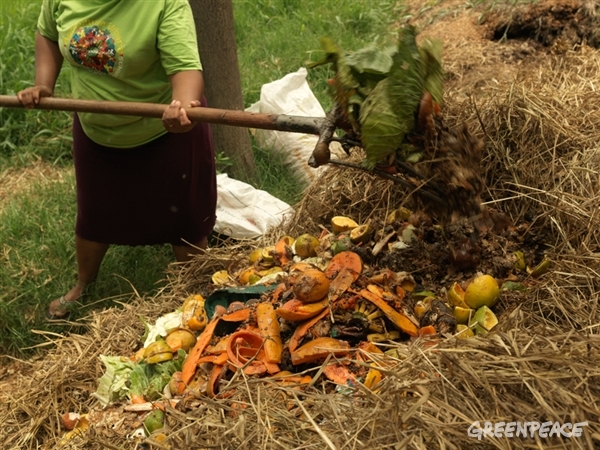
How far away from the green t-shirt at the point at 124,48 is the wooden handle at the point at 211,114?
231mm

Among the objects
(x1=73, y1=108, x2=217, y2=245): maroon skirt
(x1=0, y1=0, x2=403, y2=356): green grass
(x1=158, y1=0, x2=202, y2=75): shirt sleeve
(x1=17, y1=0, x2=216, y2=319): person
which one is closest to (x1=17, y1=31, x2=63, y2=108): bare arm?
(x1=17, y1=0, x2=216, y2=319): person

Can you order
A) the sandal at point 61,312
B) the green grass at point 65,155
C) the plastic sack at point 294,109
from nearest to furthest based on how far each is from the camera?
the sandal at point 61,312, the green grass at point 65,155, the plastic sack at point 294,109

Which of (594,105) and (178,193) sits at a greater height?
(594,105)

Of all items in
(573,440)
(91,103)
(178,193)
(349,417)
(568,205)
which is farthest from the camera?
(178,193)

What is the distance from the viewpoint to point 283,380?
2555 mm

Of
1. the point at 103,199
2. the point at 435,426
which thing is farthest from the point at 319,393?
the point at 103,199

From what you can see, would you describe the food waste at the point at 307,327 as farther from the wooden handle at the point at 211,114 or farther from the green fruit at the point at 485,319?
the wooden handle at the point at 211,114

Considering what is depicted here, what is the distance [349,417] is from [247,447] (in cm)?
30

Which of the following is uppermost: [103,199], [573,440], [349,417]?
[573,440]

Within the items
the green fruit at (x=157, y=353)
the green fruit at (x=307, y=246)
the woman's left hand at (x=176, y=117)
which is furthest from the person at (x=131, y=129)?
the green fruit at (x=157, y=353)

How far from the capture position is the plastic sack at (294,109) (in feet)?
16.2

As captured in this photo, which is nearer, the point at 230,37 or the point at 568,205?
the point at 568,205

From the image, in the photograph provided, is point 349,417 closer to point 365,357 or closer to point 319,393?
point 319,393

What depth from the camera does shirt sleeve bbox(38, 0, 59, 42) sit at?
139 inches
